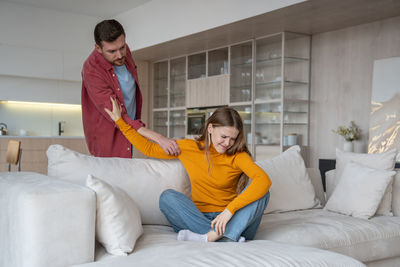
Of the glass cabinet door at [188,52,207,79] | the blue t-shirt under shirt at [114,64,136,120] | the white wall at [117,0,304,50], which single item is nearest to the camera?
the blue t-shirt under shirt at [114,64,136,120]

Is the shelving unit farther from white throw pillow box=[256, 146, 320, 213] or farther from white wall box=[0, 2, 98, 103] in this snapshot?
white throw pillow box=[256, 146, 320, 213]

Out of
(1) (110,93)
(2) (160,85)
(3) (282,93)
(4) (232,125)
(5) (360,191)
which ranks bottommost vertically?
(5) (360,191)

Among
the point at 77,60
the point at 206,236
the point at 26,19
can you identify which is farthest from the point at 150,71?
the point at 206,236

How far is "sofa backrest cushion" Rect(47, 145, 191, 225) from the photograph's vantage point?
2.23 metres

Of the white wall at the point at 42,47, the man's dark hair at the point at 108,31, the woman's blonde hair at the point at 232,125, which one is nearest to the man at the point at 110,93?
the man's dark hair at the point at 108,31

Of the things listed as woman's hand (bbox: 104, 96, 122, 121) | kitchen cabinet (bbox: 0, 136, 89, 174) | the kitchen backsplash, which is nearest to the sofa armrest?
woman's hand (bbox: 104, 96, 122, 121)

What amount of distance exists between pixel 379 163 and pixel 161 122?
554cm

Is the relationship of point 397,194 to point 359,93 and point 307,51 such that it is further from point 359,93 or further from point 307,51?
point 307,51

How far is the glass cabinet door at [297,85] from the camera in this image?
587 centimetres

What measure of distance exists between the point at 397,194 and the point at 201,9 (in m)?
3.77

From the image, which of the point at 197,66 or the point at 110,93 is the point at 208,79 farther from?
the point at 110,93

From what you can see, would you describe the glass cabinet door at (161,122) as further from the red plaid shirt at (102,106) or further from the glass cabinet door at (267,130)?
the red plaid shirt at (102,106)

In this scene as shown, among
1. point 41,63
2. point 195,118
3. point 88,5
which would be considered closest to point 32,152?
point 41,63

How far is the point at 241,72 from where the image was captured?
21.2ft
